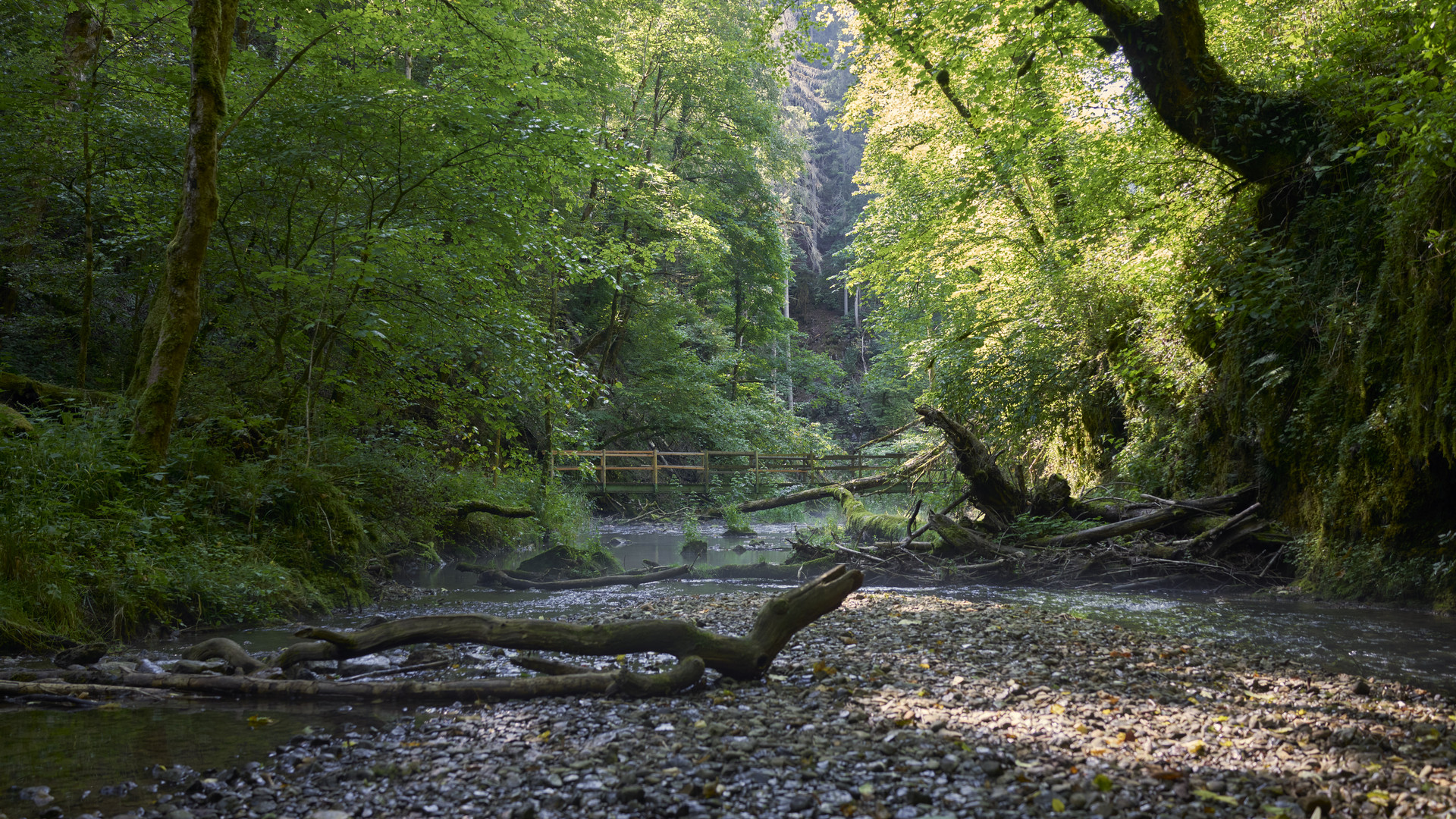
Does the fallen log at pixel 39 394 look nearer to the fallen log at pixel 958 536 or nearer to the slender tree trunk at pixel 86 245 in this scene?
the slender tree trunk at pixel 86 245

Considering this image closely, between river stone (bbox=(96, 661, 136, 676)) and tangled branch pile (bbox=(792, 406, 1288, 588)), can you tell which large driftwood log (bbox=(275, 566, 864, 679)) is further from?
tangled branch pile (bbox=(792, 406, 1288, 588))

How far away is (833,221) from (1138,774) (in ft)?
149

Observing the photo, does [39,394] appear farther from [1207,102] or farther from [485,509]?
[1207,102]

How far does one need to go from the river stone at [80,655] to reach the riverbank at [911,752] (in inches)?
82.2

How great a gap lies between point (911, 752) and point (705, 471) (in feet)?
54.9

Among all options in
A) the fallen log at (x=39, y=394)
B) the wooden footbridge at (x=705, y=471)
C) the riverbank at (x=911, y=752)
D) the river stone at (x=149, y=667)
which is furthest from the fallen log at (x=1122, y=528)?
the wooden footbridge at (x=705, y=471)

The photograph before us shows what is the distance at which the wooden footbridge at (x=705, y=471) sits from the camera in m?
18.2

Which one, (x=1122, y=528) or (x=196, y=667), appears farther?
(x=1122, y=528)

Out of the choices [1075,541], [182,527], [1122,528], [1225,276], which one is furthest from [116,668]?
[1225,276]

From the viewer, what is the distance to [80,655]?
4266mm

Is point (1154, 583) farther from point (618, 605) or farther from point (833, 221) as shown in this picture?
point (833, 221)

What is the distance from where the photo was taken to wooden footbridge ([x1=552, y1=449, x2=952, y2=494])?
18.2 metres

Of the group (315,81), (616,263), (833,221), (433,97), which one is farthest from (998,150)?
(833,221)

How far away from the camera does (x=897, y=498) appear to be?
18375 mm
